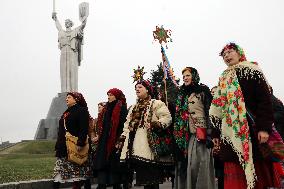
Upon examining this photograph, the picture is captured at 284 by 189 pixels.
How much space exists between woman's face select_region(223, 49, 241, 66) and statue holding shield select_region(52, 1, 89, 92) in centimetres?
1931

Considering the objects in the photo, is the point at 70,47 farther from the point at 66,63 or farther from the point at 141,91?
the point at 141,91

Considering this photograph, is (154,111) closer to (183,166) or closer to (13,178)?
(183,166)

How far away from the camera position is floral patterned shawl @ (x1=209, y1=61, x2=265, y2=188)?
3998mm

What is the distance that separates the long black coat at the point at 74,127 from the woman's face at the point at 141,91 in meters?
1.26

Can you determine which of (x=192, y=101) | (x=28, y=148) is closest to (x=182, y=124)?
(x=192, y=101)

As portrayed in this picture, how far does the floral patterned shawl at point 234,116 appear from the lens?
4.00 metres

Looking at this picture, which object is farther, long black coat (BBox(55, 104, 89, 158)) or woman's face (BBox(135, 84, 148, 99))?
long black coat (BBox(55, 104, 89, 158))

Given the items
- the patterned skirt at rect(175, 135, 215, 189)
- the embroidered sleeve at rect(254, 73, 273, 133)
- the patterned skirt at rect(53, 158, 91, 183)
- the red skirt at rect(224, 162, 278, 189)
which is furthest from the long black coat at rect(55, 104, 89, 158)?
the embroidered sleeve at rect(254, 73, 273, 133)

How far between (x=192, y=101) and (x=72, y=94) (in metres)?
2.29

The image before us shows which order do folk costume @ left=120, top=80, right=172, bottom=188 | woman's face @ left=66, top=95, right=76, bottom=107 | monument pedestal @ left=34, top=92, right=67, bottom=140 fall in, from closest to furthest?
folk costume @ left=120, top=80, right=172, bottom=188
woman's face @ left=66, top=95, right=76, bottom=107
monument pedestal @ left=34, top=92, right=67, bottom=140

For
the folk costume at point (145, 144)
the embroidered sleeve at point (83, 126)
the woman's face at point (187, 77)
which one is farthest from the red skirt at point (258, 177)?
the embroidered sleeve at point (83, 126)

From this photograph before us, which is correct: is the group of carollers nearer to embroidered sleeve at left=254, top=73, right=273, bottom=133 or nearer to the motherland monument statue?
embroidered sleeve at left=254, top=73, right=273, bottom=133

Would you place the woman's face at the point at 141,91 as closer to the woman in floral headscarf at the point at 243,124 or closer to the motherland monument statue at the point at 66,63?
the woman in floral headscarf at the point at 243,124

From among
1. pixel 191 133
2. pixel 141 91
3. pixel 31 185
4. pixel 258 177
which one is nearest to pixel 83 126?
pixel 141 91
